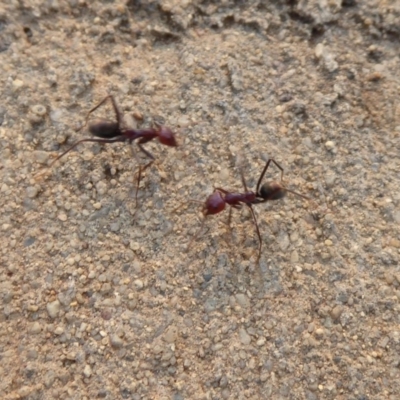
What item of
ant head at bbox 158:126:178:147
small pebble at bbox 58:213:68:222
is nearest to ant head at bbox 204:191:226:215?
ant head at bbox 158:126:178:147

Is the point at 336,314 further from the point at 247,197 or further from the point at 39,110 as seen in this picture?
the point at 39,110

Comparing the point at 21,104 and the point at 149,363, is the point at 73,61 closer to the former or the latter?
the point at 21,104

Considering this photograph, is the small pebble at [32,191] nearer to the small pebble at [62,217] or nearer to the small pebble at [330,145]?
the small pebble at [62,217]

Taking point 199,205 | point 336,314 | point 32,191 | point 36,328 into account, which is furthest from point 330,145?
point 36,328

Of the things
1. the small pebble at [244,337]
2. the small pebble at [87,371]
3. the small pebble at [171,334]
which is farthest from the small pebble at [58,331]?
the small pebble at [244,337]

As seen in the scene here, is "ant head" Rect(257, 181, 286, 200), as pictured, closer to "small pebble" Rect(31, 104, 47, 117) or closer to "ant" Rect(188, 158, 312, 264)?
"ant" Rect(188, 158, 312, 264)

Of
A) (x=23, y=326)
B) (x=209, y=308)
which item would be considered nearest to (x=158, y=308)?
(x=209, y=308)
